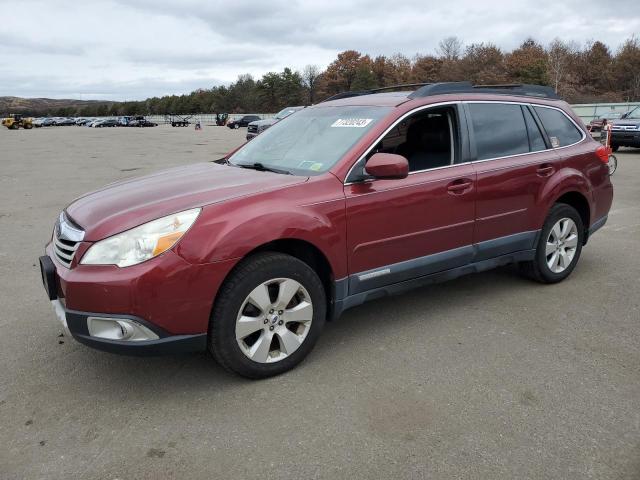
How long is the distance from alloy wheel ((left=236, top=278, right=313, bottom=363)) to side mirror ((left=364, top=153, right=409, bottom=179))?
867 millimetres

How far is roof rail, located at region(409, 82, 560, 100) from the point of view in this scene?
414 cm

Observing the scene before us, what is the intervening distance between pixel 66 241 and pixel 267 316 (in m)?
1.25

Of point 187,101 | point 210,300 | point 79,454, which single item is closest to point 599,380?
point 210,300

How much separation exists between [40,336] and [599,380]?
3.76 m

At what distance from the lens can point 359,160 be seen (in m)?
3.60

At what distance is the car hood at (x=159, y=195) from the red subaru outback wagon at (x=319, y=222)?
0.01 meters

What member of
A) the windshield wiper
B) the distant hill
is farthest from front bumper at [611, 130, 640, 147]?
the distant hill

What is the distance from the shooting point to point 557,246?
490 cm

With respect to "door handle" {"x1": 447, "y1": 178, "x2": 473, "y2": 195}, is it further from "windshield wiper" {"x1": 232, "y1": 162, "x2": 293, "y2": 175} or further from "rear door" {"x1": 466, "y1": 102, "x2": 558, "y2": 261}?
"windshield wiper" {"x1": 232, "y1": 162, "x2": 293, "y2": 175}

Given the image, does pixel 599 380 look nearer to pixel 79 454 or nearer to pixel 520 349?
pixel 520 349

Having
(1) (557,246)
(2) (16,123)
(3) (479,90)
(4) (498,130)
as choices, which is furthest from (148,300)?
(2) (16,123)

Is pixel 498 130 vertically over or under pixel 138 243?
over

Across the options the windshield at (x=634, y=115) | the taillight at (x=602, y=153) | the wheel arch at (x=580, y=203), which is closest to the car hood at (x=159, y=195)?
the wheel arch at (x=580, y=203)

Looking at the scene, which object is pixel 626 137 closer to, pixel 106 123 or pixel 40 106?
pixel 106 123
